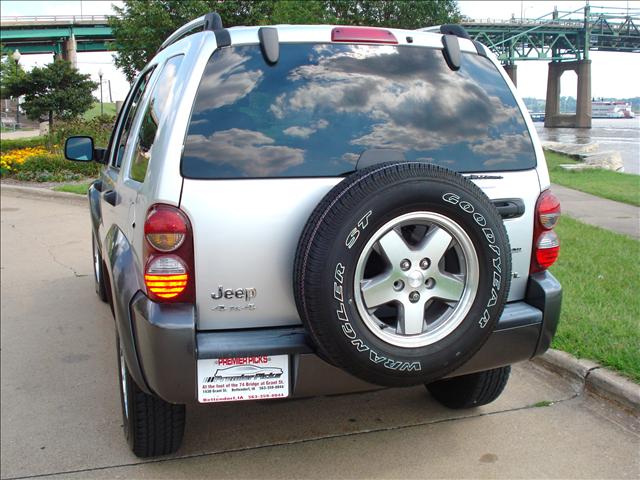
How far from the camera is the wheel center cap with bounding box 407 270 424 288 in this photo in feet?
8.51

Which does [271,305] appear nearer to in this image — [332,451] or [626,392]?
[332,451]

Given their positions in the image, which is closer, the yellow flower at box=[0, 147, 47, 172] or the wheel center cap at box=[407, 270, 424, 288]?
the wheel center cap at box=[407, 270, 424, 288]

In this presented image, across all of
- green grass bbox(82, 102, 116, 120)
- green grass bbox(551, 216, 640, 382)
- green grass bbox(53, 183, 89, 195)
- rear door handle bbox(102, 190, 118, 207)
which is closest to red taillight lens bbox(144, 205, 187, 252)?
rear door handle bbox(102, 190, 118, 207)

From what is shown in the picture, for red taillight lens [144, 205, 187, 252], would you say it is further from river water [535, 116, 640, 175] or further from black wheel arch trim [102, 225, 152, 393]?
river water [535, 116, 640, 175]

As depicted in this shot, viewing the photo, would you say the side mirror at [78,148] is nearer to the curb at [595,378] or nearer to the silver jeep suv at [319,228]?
the silver jeep suv at [319,228]

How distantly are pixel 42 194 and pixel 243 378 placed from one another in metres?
11.0

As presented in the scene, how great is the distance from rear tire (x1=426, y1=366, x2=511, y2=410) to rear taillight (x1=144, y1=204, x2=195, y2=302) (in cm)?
171

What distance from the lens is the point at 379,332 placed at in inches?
101

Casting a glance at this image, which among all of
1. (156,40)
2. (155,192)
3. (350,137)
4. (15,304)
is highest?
(156,40)

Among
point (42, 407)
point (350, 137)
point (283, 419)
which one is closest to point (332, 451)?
point (283, 419)

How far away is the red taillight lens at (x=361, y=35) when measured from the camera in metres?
2.94

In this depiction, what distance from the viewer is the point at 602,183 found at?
13.5m

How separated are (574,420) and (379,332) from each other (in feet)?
5.42

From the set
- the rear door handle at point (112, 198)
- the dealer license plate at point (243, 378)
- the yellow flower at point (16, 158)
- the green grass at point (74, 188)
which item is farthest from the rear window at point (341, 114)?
the yellow flower at point (16, 158)
